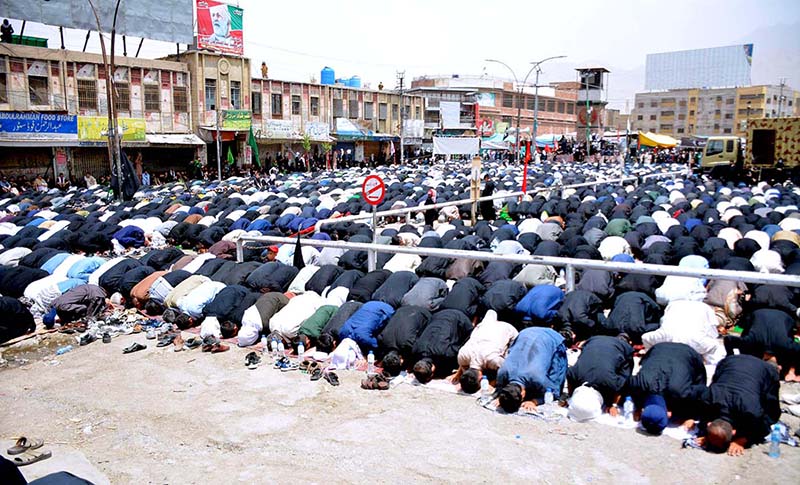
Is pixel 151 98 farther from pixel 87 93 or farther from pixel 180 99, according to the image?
pixel 87 93

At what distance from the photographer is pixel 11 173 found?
3403 centimetres

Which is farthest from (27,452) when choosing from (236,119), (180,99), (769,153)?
(236,119)

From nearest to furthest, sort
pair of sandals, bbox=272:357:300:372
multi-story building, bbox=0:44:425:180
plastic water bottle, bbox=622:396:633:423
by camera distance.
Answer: plastic water bottle, bbox=622:396:633:423 < pair of sandals, bbox=272:357:300:372 < multi-story building, bbox=0:44:425:180

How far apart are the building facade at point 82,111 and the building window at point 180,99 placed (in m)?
0.07

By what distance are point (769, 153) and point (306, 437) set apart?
1284 inches

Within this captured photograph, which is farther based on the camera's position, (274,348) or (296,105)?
(296,105)

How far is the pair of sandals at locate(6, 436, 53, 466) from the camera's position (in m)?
6.30

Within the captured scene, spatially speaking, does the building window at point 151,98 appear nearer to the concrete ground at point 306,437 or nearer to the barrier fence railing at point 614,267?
the barrier fence railing at point 614,267

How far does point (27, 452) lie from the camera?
6.49m

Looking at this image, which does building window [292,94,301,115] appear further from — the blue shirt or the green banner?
the blue shirt

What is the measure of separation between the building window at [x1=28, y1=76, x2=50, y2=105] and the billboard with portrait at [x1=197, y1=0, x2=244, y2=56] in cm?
1136

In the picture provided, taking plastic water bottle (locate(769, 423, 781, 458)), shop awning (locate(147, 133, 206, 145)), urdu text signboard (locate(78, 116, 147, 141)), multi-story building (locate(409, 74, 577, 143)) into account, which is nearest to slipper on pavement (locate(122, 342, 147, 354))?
plastic water bottle (locate(769, 423, 781, 458))

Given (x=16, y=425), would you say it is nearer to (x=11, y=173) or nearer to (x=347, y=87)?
(x=11, y=173)

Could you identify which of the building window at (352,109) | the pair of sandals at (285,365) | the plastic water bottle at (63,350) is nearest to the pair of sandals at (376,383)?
the pair of sandals at (285,365)
